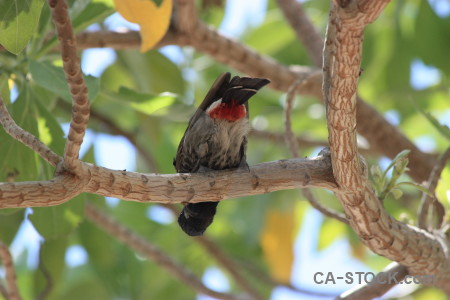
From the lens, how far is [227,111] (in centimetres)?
251

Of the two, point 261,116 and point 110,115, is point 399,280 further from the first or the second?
point 110,115

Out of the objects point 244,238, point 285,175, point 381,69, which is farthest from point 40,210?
point 381,69

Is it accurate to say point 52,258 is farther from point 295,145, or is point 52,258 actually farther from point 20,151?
point 295,145

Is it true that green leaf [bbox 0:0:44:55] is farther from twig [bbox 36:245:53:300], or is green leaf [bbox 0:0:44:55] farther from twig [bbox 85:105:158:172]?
twig [bbox 85:105:158:172]

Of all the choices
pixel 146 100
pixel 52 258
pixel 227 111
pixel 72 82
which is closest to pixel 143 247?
pixel 52 258

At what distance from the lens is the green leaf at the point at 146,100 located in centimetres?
279

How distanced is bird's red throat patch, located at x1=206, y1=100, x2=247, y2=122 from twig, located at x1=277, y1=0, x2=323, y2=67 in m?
1.71

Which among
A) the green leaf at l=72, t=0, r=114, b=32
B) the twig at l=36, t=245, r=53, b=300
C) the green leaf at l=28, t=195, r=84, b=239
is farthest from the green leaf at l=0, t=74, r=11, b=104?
the twig at l=36, t=245, r=53, b=300

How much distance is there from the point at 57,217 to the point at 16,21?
1.08 meters

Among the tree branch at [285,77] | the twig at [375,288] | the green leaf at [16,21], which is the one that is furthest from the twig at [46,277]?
the green leaf at [16,21]

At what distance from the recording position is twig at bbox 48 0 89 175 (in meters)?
1.57

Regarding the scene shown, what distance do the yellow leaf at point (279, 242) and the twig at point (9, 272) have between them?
2.02 metres

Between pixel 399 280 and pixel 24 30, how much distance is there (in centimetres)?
176

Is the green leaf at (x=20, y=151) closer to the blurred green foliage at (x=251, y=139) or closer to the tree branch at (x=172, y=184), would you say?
the blurred green foliage at (x=251, y=139)
